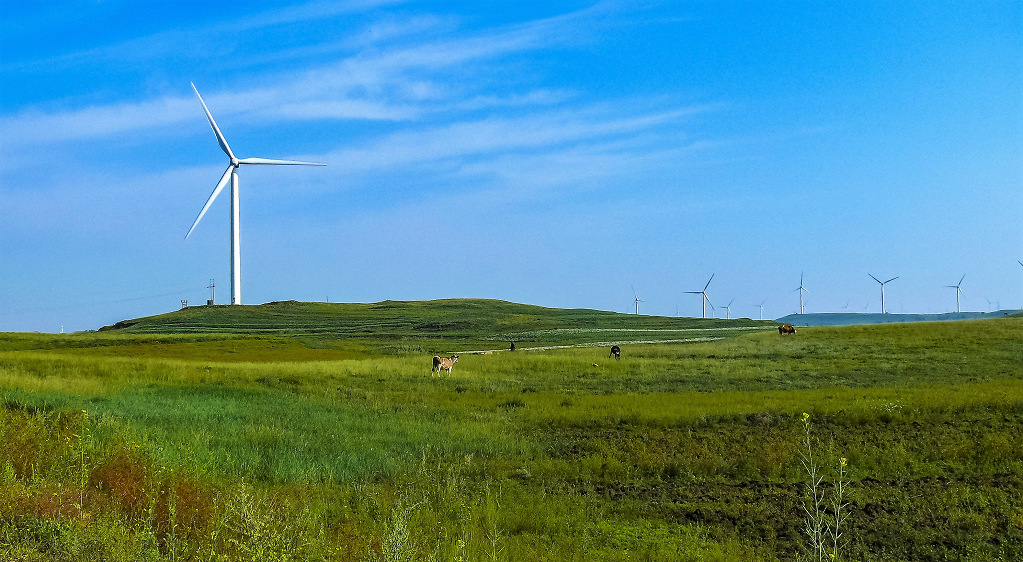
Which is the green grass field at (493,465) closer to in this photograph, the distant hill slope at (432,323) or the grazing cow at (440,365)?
the grazing cow at (440,365)

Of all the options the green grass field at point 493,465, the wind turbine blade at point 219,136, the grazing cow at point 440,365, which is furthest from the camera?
the wind turbine blade at point 219,136

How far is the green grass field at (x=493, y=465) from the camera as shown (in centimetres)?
855

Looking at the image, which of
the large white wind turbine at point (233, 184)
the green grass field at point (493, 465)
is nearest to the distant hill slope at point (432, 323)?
the large white wind turbine at point (233, 184)

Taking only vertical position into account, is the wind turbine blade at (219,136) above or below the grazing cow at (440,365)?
above

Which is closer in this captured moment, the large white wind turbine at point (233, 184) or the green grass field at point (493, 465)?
the green grass field at point (493, 465)

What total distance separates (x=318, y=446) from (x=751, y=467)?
8.79 m

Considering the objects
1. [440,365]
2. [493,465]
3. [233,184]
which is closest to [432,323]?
[233,184]

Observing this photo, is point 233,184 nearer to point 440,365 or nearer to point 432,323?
point 432,323

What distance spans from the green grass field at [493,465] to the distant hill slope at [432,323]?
5395 cm

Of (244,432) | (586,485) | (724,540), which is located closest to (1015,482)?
(724,540)

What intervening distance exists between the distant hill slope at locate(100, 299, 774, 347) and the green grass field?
5395 cm

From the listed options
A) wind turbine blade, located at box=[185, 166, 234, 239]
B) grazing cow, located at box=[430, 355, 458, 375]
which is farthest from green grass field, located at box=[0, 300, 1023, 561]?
wind turbine blade, located at box=[185, 166, 234, 239]

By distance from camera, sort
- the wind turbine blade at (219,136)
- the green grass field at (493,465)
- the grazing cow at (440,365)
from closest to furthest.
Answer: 1. the green grass field at (493,465)
2. the grazing cow at (440,365)
3. the wind turbine blade at (219,136)

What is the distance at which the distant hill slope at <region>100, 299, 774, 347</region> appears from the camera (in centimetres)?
9069
